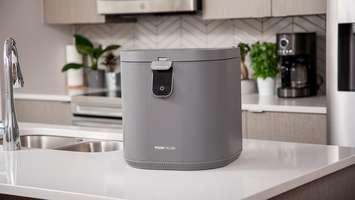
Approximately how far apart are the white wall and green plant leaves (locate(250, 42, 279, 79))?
57.8 inches

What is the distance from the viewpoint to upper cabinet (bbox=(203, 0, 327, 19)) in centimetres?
372

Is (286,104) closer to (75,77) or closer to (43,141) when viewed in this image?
(43,141)

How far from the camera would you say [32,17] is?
484 centimetres

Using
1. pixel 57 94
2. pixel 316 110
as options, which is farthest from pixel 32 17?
pixel 316 110

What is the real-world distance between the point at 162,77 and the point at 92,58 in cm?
298

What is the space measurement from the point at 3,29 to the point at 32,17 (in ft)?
0.84

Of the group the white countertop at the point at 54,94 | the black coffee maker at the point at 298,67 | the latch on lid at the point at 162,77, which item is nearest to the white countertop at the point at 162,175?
the latch on lid at the point at 162,77

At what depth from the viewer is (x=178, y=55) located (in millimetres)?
1978

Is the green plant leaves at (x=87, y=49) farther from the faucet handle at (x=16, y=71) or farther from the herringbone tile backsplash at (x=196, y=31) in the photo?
the faucet handle at (x=16, y=71)

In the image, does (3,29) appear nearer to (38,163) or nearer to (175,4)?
(175,4)

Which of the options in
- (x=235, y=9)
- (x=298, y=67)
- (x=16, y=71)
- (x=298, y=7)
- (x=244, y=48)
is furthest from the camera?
(x=244, y=48)

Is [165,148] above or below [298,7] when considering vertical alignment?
below

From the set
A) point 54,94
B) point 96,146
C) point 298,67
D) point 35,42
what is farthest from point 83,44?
point 96,146

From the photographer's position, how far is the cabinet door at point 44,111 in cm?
449
